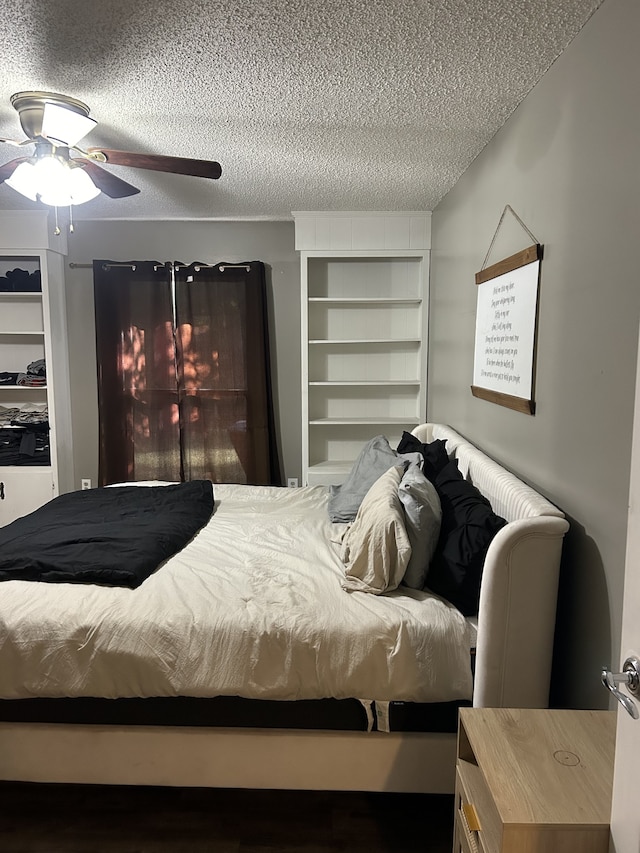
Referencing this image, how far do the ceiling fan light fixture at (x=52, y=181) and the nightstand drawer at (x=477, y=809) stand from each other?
8.00 ft

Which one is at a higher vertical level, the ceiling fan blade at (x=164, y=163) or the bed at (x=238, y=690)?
the ceiling fan blade at (x=164, y=163)

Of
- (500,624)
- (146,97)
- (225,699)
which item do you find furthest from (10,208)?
(500,624)

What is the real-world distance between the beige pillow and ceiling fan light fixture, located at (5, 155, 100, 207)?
5.82 feet

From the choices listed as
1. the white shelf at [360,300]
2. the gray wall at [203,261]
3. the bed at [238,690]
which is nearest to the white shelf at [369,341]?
the white shelf at [360,300]

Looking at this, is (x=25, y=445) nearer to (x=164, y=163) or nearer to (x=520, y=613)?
(x=164, y=163)

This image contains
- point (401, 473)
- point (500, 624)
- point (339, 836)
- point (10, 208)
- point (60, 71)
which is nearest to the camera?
point (500, 624)

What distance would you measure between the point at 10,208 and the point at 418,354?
2989 mm

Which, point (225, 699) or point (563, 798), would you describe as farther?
point (225, 699)

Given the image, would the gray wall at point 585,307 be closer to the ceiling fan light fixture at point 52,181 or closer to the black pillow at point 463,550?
the black pillow at point 463,550

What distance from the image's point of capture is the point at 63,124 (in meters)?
2.17

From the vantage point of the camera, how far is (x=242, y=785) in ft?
Result: 6.19

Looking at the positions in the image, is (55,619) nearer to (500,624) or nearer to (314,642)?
(314,642)

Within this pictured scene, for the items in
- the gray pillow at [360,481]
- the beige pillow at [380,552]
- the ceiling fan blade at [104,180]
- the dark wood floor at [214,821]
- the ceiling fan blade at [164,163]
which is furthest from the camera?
the gray pillow at [360,481]

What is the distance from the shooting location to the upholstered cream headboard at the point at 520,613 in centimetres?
166
